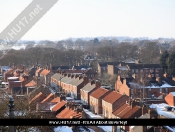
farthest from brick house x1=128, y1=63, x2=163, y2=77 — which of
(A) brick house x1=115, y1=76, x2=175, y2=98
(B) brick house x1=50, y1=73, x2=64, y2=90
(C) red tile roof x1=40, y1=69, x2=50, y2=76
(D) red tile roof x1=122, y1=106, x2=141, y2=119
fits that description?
(D) red tile roof x1=122, y1=106, x2=141, y2=119

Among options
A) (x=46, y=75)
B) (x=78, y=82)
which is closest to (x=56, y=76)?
(x=46, y=75)

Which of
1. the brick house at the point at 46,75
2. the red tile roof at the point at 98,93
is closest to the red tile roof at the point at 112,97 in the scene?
the red tile roof at the point at 98,93

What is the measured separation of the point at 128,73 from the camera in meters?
12.5

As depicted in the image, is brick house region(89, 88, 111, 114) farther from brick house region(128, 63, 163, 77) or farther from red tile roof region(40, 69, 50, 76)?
red tile roof region(40, 69, 50, 76)

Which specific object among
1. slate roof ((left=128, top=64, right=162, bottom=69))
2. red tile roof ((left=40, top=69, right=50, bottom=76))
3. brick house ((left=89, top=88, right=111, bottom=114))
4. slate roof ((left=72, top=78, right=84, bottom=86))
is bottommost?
brick house ((left=89, top=88, right=111, bottom=114))

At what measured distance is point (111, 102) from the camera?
6.56 metres

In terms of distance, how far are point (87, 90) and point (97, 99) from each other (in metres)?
1.24

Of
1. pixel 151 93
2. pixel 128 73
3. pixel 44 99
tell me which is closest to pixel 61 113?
pixel 44 99

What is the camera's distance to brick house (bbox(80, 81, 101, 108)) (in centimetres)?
861

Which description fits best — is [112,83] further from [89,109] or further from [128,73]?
[89,109]

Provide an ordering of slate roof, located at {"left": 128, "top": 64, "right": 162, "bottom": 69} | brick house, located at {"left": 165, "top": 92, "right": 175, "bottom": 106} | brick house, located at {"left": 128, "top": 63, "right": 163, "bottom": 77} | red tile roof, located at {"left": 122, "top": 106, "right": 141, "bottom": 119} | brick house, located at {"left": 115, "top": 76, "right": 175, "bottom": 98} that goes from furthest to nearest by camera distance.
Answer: slate roof, located at {"left": 128, "top": 64, "right": 162, "bottom": 69}
brick house, located at {"left": 128, "top": 63, "right": 163, "bottom": 77}
brick house, located at {"left": 115, "top": 76, "right": 175, "bottom": 98}
brick house, located at {"left": 165, "top": 92, "right": 175, "bottom": 106}
red tile roof, located at {"left": 122, "top": 106, "right": 141, "bottom": 119}

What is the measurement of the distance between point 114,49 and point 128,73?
11.9ft

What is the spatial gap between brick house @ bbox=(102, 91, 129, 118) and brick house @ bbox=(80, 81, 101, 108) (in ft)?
4.07

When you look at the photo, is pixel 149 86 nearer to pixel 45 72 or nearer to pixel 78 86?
A: pixel 78 86
